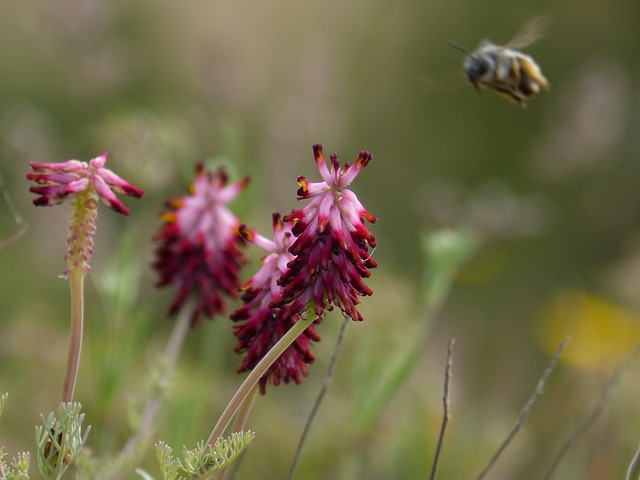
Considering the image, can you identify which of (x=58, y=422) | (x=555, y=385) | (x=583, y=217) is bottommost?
(x=58, y=422)

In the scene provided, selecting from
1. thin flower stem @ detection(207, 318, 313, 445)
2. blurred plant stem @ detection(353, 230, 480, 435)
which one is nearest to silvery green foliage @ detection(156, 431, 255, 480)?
thin flower stem @ detection(207, 318, 313, 445)

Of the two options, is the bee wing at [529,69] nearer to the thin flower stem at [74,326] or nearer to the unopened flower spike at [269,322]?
the unopened flower spike at [269,322]

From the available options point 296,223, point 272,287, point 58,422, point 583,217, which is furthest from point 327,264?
point 583,217

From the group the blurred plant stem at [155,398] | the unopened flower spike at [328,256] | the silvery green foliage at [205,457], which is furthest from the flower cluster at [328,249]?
the blurred plant stem at [155,398]

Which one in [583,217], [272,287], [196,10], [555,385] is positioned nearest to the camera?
[272,287]

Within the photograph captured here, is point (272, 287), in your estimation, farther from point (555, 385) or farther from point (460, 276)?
point (460, 276)

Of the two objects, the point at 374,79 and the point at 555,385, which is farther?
the point at 374,79

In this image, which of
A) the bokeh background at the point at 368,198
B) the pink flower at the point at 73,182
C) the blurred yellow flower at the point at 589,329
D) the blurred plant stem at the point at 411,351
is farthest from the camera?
the blurred yellow flower at the point at 589,329
